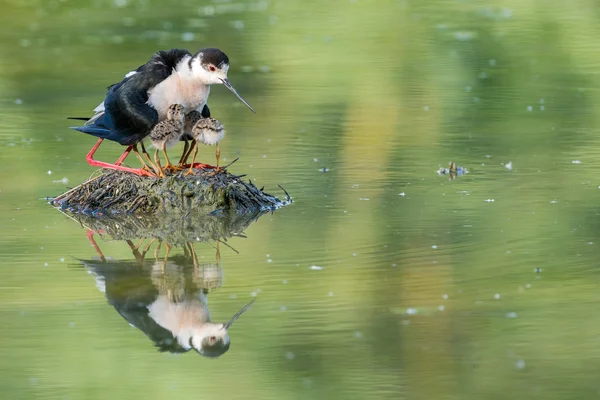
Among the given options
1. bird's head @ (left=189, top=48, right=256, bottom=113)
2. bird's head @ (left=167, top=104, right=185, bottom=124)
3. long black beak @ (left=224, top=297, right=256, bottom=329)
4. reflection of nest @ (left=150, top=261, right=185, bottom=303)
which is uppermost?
bird's head @ (left=189, top=48, right=256, bottom=113)

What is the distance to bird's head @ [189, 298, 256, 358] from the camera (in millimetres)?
7066

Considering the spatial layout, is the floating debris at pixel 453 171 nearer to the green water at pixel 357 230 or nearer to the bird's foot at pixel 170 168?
the green water at pixel 357 230

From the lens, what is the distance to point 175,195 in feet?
32.7

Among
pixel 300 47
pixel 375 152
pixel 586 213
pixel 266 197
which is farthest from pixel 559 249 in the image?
pixel 300 47

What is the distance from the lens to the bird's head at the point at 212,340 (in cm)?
707

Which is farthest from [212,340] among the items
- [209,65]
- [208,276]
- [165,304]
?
[209,65]

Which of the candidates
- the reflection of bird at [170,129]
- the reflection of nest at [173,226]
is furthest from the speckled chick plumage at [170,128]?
the reflection of nest at [173,226]

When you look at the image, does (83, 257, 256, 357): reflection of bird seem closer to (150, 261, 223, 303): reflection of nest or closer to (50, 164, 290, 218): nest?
(150, 261, 223, 303): reflection of nest

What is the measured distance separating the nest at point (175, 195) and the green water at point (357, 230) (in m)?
0.26

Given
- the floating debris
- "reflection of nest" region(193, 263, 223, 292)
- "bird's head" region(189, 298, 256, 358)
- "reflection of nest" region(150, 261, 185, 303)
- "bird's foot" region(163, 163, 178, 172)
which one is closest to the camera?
"bird's head" region(189, 298, 256, 358)

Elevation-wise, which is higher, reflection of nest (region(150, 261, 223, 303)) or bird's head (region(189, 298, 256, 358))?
bird's head (region(189, 298, 256, 358))

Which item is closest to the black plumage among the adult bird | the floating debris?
the adult bird

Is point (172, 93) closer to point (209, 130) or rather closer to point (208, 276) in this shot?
point (209, 130)

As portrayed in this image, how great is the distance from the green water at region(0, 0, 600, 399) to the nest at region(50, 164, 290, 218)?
264mm
